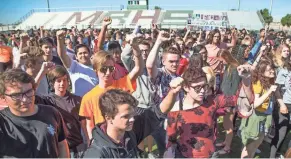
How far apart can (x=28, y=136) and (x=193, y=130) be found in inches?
52.0

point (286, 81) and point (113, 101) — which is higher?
point (113, 101)

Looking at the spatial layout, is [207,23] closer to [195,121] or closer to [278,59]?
[278,59]

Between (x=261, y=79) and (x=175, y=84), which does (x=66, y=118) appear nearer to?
(x=175, y=84)

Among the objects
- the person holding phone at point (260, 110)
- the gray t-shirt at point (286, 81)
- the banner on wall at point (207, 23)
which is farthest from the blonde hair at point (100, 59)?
the banner on wall at point (207, 23)

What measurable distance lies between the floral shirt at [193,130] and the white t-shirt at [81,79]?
1343 millimetres

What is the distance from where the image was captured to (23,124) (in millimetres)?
1953

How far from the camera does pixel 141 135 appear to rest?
7.24 ft

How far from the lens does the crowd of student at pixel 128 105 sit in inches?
76.7

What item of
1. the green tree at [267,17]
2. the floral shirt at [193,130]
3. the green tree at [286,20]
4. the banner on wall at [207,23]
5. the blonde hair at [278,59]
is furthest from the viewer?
the green tree at [286,20]

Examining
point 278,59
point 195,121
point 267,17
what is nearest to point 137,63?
point 195,121

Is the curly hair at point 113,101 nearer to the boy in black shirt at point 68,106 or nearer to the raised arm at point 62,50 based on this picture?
the boy in black shirt at point 68,106

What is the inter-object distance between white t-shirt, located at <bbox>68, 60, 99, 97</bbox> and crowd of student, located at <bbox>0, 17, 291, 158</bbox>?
1 centimetres

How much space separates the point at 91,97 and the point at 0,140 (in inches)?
40.2

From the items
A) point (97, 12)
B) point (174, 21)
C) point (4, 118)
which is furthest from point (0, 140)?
point (97, 12)
